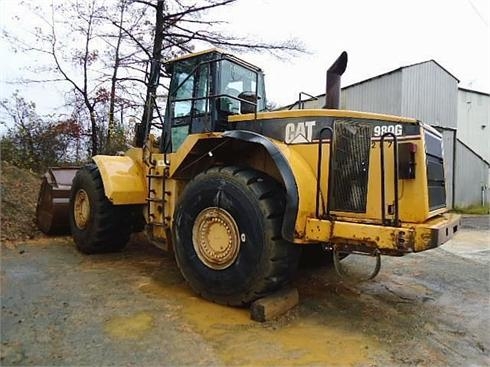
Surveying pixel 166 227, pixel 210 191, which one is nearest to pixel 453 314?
pixel 210 191

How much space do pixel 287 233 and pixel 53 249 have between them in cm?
428

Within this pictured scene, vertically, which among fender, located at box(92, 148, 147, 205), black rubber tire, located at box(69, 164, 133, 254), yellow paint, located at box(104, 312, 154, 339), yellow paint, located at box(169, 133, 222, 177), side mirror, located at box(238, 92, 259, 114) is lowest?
yellow paint, located at box(104, 312, 154, 339)

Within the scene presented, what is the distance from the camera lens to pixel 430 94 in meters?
17.2

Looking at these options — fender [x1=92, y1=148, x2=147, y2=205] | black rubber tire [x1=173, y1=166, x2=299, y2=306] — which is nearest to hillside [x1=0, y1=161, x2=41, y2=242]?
fender [x1=92, y1=148, x2=147, y2=205]

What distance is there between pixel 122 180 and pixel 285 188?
2.63m

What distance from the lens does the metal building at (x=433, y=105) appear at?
16375 mm

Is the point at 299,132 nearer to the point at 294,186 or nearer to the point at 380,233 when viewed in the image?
the point at 294,186

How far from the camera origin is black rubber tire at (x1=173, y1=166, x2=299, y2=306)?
12.1 feet

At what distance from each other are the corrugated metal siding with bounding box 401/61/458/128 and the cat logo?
13422mm

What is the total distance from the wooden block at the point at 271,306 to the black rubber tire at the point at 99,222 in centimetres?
291

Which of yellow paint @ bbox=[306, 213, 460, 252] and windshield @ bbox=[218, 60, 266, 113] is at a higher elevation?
windshield @ bbox=[218, 60, 266, 113]

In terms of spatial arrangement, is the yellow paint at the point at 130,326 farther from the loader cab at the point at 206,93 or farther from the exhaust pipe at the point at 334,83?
the exhaust pipe at the point at 334,83

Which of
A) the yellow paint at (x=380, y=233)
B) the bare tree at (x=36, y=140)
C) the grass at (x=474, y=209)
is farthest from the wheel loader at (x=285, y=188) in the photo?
the grass at (x=474, y=209)

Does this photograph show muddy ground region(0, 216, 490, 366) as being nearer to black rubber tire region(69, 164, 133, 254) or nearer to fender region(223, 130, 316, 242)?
black rubber tire region(69, 164, 133, 254)
